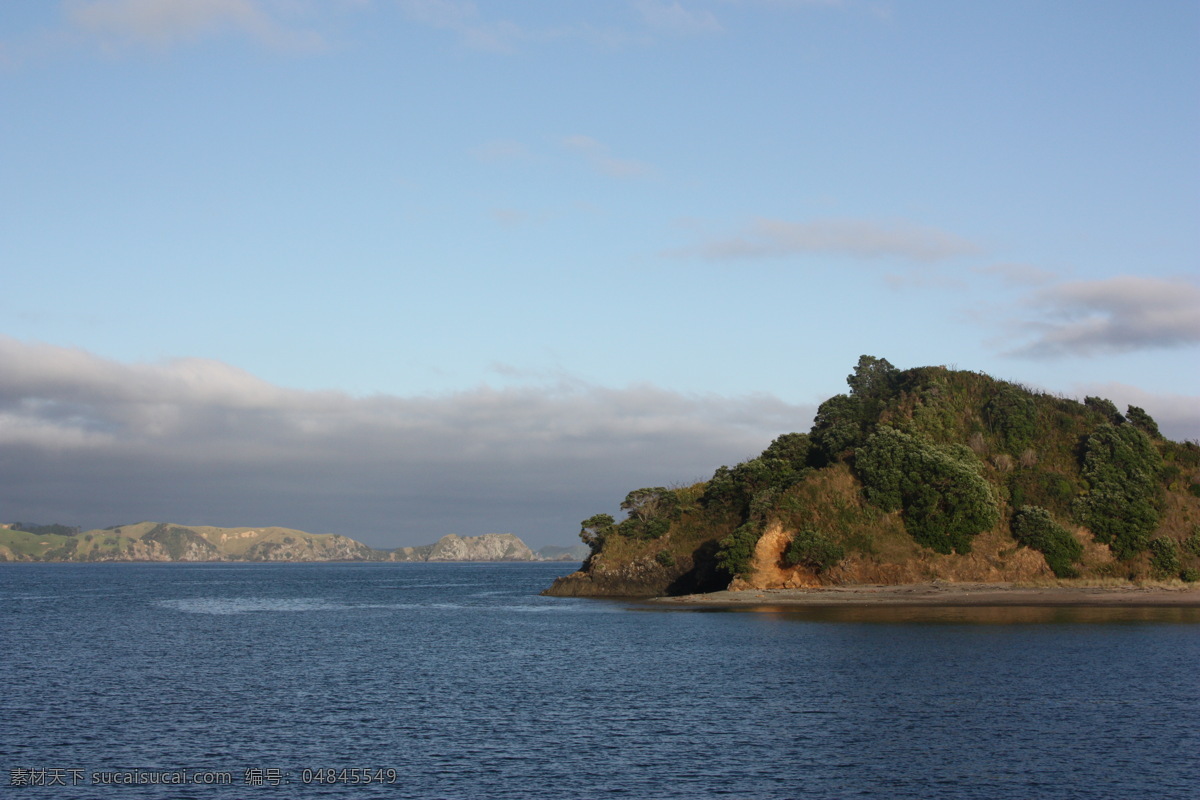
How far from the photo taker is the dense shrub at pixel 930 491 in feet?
355

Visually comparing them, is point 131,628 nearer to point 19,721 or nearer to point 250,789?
point 19,721

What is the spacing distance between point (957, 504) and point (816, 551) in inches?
651

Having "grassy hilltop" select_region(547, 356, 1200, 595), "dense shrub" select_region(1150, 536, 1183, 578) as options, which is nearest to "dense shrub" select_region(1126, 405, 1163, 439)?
"grassy hilltop" select_region(547, 356, 1200, 595)

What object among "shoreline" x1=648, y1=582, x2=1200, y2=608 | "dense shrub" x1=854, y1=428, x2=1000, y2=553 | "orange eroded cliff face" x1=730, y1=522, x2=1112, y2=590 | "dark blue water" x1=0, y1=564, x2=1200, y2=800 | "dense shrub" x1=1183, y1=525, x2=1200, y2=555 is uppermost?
"dense shrub" x1=854, y1=428, x2=1000, y2=553

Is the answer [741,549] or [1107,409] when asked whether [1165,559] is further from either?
[741,549]

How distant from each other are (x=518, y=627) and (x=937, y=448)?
5587 centimetres

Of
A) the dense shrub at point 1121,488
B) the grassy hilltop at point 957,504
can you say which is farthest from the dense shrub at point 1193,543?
the dense shrub at point 1121,488

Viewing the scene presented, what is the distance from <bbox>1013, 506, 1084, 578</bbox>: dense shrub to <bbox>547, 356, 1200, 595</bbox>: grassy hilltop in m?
0.16

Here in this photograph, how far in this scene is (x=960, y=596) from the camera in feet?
335

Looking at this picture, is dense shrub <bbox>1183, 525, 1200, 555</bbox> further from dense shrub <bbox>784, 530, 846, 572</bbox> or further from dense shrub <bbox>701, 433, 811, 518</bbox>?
dense shrub <bbox>701, 433, 811, 518</bbox>

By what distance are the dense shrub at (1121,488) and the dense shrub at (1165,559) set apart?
1.34 m

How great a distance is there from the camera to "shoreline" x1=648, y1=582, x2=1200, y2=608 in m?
100

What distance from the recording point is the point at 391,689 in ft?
177

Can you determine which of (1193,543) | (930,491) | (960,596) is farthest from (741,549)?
(1193,543)
